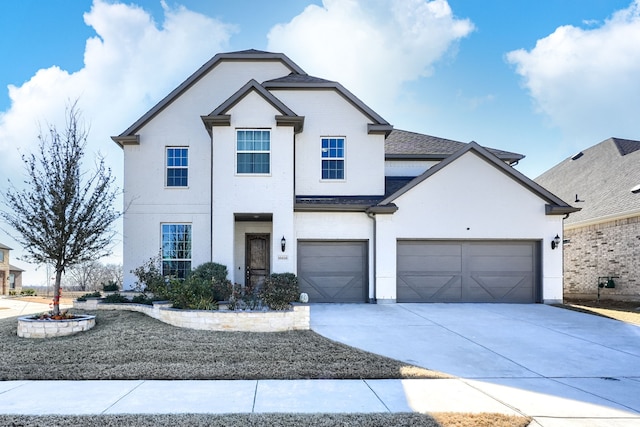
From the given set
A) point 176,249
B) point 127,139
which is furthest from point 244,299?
point 127,139

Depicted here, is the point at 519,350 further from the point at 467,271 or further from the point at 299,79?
the point at 299,79

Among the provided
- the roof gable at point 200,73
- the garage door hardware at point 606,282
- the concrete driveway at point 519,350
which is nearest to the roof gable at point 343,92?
the roof gable at point 200,73

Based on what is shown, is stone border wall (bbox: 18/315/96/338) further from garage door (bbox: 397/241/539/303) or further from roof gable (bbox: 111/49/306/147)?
garage door (bbox: 397/241/539/303)

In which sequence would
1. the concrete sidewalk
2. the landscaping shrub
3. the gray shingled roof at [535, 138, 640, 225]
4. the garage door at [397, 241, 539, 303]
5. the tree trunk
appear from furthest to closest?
1. the gray shingled roof at [535, 138, 640, 225]
2. the garage door at [397, 241, 539, 303]
3. the landscaping shrub
4. the tree trunk
5. the concrete sidewalk

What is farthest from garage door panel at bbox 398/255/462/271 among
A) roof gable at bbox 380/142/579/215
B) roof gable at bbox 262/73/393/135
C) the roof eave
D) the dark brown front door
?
the roof eave

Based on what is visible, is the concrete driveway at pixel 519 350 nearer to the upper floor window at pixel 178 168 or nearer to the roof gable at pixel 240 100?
the roof gable at pixel 240 100

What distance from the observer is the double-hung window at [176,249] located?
14.6 metres

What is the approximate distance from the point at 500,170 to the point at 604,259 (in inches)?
318

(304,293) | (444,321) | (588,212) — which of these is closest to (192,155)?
(304,293)

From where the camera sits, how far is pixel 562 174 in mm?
23766

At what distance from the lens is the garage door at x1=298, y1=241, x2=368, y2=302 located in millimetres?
13961

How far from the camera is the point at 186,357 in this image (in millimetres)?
7270

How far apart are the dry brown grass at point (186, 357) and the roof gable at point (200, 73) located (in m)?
8.04

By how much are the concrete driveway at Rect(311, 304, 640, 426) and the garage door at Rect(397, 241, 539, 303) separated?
774 millimetres
